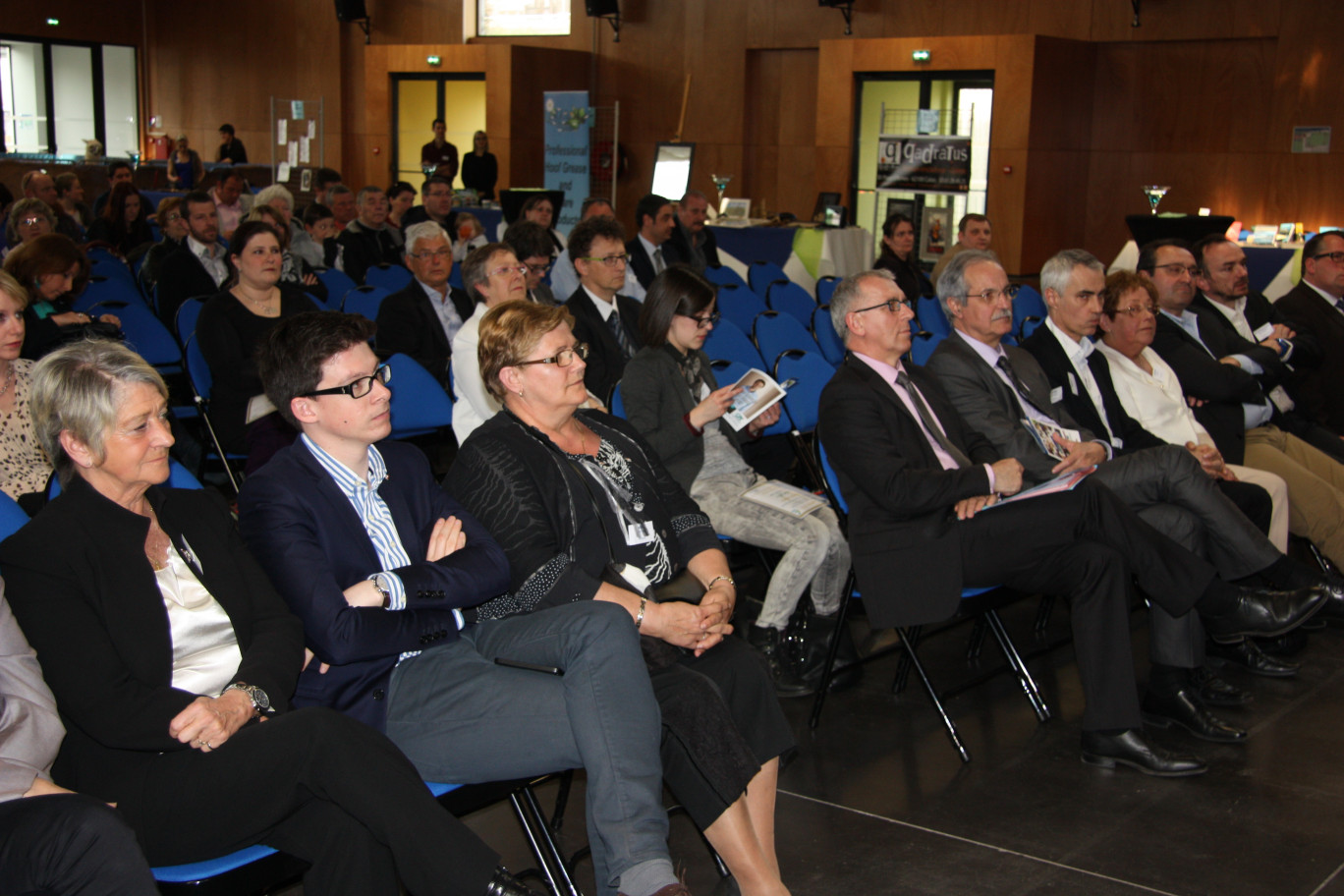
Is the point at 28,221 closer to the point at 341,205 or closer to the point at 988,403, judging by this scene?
the point at 341,205

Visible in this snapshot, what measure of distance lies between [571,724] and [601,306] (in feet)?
9.95

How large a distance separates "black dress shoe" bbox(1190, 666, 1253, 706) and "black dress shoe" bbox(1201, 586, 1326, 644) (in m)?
0.17

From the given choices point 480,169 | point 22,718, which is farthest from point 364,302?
point 480,169

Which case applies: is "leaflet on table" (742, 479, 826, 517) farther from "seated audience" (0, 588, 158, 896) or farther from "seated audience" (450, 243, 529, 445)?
"seated audience" (0, 588, 158, 896)

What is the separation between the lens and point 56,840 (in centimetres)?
170

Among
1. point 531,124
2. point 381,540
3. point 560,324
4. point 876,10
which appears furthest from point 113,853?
point 531,124

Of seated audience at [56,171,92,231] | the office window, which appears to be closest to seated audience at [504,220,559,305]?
seated audience at [56,171,92,231]

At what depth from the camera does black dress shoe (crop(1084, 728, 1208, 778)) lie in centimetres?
315

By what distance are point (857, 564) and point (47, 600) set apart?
2102 millimetres

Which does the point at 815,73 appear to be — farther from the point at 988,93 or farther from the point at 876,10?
the point at 988,93

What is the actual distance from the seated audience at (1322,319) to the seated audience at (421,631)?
13.5 ft

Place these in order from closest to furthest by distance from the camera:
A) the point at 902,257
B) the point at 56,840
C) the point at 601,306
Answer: the point at 56,840
the point at 601,306
the point at 902,257

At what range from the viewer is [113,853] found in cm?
171

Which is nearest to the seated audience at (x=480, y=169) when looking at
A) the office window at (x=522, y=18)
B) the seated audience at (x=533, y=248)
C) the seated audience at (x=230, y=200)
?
the office window at (x=522, y=18)
